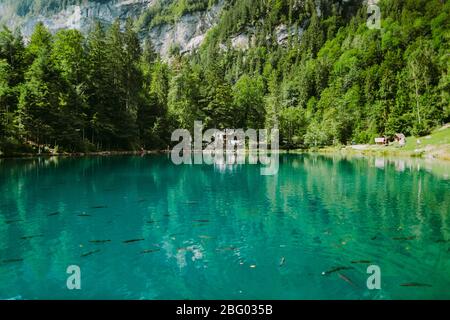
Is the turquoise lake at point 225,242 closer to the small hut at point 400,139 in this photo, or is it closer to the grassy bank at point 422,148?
the grassy bank at point 422,148

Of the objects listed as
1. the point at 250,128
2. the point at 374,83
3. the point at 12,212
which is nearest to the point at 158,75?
the point at 250,128

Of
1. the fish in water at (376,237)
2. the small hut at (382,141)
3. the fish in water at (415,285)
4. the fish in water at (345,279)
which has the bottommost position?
the fish in water at (415,285)

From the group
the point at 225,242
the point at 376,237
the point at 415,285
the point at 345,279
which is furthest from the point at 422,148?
the point at 345,279

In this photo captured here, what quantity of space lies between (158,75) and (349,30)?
11376cm

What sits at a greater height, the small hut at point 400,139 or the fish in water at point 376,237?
the small hut at point 400,139

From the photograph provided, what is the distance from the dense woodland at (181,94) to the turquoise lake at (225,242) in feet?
146

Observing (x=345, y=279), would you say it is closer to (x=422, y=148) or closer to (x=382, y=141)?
(x=422, y=148)

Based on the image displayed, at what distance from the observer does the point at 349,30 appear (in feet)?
584

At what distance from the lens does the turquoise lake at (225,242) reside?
9672mm

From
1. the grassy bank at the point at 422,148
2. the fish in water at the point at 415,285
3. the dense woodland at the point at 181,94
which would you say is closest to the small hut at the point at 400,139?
the grassy bank at the point at 422,148

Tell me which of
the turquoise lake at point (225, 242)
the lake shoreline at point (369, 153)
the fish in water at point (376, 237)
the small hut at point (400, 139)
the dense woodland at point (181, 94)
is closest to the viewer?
the turquoise lake at point (225, 242)

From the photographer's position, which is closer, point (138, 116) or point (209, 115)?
point (138, 116)
